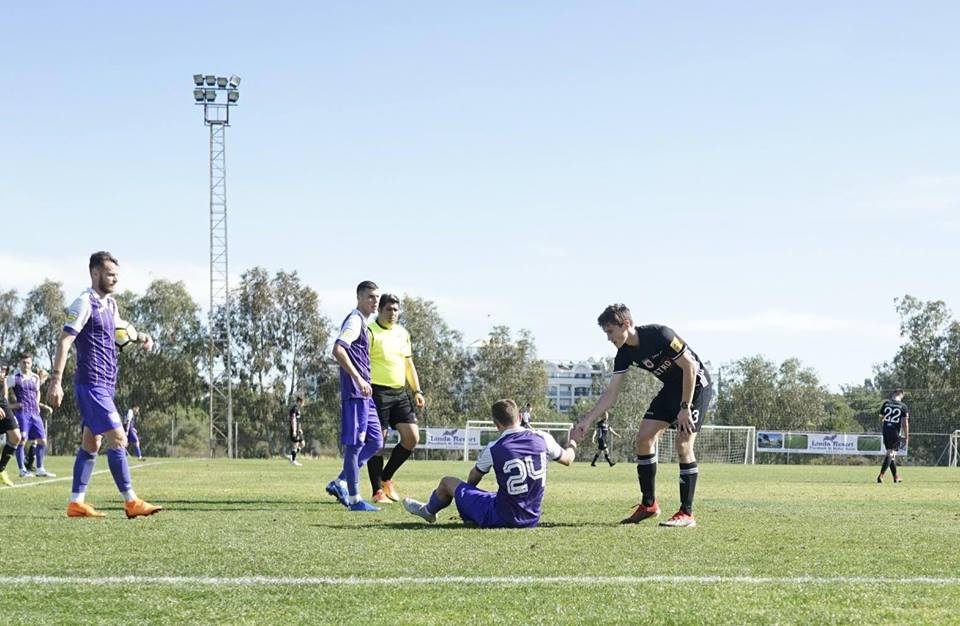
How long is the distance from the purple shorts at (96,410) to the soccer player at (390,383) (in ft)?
9.81

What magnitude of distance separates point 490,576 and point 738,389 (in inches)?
2945

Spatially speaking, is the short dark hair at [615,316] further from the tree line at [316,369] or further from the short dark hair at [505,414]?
the tree line at [316,369]

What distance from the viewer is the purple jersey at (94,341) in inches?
341

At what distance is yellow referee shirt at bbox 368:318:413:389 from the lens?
36.3 feet

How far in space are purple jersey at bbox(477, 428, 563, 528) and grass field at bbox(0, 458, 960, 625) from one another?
0.18 meters

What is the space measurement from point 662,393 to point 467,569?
12.4 feet

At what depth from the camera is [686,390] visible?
335 inches

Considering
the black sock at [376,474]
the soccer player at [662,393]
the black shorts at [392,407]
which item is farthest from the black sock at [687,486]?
the black sock at [376,474]

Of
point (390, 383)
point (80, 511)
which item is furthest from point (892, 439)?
point (80, 511)

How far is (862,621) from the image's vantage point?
426 centimetres

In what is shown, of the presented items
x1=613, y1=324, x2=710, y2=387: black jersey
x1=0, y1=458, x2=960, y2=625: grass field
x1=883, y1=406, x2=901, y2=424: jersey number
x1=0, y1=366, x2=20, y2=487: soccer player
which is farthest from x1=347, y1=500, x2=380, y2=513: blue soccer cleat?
x1=883, y1=406, x2=901, y2=424: jersey number

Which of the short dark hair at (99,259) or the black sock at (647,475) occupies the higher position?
the short dark hair at (99,259)

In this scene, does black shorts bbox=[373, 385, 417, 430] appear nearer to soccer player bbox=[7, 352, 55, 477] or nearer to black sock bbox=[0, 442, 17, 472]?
black sock bbox=[0, 442, 17, 472]

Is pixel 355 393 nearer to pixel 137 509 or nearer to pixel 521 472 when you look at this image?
pixel 137 509
